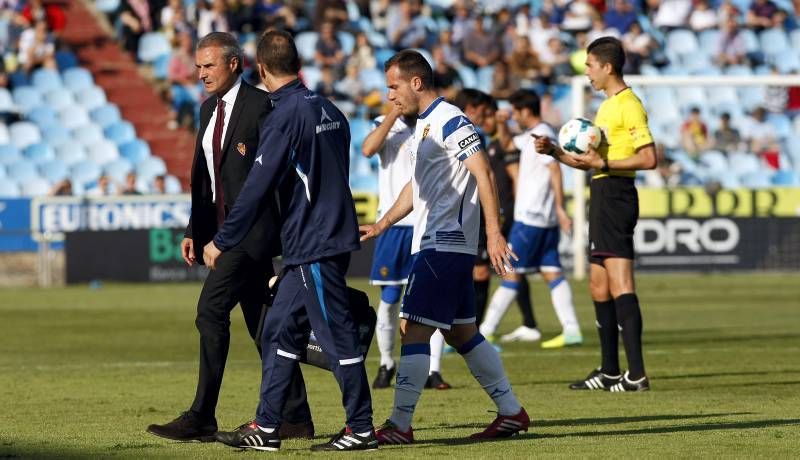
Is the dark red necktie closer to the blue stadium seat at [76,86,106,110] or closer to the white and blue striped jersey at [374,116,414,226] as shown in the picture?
the white and blue striped jersey at [374,116,414,226]

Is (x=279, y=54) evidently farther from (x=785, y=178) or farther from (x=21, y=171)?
(x=785, y=178)

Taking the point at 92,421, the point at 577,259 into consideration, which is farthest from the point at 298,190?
the point at 577,259

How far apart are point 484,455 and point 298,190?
159 centimetres

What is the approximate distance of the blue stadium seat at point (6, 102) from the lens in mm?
28125

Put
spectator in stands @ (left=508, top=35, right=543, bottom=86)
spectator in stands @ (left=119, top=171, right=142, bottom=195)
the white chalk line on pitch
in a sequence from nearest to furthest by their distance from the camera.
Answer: the white chalk line on pitch → spectator in stands @ (left=119, top=171, right=142, bottom=195) → spectator in stands @ (left=508, top=35, right=543, bottom=86)

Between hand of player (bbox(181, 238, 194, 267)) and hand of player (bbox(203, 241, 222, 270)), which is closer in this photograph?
hand of player (bbox(203, 241, 222, 270))

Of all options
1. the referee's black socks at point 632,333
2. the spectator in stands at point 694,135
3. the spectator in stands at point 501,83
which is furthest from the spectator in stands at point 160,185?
the referee's black socks at point 632,333

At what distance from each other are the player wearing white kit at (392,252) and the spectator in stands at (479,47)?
2073 centimetres

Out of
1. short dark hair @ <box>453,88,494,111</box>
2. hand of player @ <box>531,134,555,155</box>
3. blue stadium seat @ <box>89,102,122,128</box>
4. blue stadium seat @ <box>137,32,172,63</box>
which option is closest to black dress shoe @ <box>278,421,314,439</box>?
hand of player @ <box>531,134,555,155</box>

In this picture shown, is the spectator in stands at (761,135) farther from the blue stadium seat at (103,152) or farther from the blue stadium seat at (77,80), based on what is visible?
the blue stadium seat at (77,80)

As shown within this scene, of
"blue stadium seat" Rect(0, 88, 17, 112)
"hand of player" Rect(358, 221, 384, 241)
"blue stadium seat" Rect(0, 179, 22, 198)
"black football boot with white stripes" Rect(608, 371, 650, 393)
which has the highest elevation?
"blue stadium seat" Rect(0, 88, 17, 112)

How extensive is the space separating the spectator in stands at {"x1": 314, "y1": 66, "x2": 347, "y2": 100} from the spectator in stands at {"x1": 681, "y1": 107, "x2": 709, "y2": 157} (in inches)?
266

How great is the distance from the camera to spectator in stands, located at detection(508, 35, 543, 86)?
1221 inches

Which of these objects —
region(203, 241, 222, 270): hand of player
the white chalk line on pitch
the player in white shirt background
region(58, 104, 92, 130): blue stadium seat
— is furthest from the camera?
region(58, 104, 92, 130): blue stadium seat
